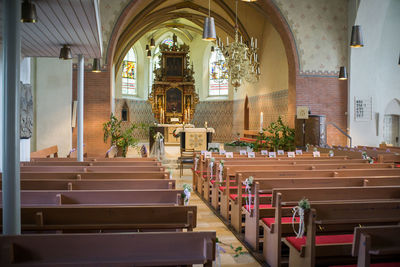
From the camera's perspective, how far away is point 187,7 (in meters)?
17.2

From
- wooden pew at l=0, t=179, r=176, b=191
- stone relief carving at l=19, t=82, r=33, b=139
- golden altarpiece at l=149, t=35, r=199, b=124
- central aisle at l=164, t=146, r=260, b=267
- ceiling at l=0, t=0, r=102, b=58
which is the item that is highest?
golden altarpiece at l=149, t=35, r=199, b=124

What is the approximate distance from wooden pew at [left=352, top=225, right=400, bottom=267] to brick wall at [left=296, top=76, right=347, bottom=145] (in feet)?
32.5

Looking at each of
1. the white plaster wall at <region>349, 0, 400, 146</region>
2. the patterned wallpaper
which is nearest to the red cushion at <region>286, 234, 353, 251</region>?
the patterned wallpaper

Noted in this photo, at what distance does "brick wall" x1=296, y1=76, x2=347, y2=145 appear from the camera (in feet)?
38.2

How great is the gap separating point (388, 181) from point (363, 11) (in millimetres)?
9153

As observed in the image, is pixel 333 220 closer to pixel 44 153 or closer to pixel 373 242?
pixel 373 242

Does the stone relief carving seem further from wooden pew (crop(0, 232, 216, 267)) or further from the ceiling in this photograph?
wooden pew (crop(0, 232, 216, 267))

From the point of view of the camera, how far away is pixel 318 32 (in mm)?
11758

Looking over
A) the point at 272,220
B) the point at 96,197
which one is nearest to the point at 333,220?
the point at 272,220

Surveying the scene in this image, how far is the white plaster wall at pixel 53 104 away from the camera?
30.1 feet

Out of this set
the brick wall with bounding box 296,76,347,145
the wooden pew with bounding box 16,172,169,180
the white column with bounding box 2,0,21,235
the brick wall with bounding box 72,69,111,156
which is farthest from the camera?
the brick wall with bounding box 296,76,347,145

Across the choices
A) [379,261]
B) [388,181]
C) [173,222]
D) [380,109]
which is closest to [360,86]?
[380,109]

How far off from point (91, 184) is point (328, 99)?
10006mm

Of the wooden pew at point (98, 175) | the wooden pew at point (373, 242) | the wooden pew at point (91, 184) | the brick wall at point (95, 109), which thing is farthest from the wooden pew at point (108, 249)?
the brick wall at point (95, 109)
